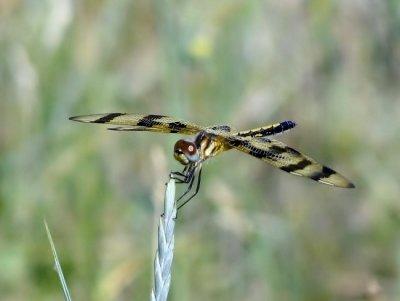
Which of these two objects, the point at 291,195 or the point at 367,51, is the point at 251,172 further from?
the point at 367,51

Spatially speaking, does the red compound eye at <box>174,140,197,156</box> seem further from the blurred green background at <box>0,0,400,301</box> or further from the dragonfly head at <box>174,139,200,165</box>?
the blurred green background at <box>0,0,400,301</box>

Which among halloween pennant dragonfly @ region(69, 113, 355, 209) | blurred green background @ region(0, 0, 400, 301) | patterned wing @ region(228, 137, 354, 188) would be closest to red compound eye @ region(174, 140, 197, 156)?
halloween pennant dragonfly @ region(69, 113, 355, 209)

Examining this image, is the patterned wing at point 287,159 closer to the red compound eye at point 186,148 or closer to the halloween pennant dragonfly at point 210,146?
the halloween pennant dragonfly at point 210,146

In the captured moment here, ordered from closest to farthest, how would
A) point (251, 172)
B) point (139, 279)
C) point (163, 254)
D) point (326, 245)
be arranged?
point (163, 254), point (139, 279), point (326, 245), point (251, 172)

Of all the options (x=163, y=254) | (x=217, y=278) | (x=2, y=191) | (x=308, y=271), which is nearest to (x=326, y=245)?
(x=308, y=271)

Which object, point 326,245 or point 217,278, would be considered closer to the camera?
point 217,278

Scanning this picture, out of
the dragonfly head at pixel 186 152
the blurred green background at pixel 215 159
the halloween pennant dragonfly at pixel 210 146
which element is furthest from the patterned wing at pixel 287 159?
the blurred green background at pixel 215 159

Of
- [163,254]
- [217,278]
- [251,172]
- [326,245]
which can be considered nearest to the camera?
[163,254]
